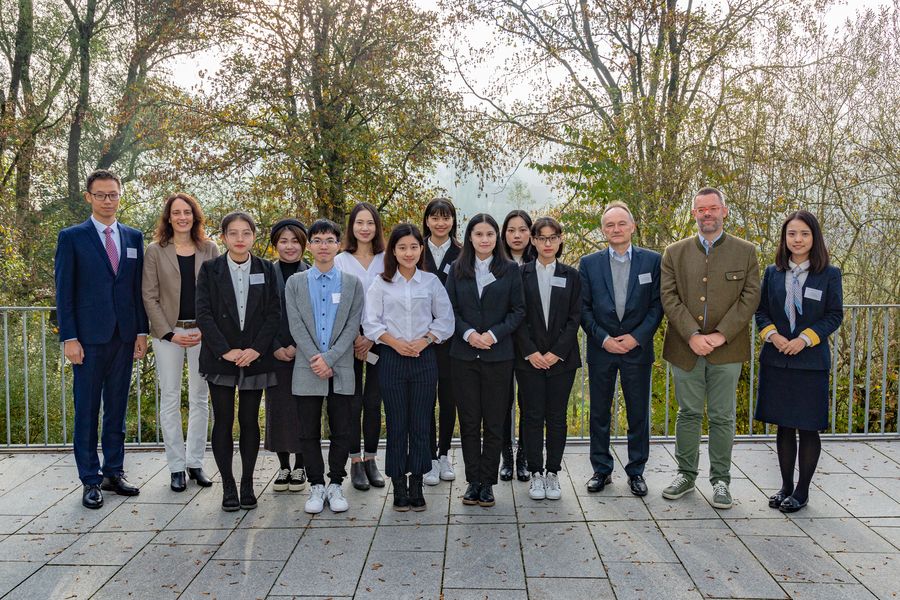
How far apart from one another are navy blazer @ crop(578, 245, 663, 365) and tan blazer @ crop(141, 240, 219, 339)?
94.3 inches

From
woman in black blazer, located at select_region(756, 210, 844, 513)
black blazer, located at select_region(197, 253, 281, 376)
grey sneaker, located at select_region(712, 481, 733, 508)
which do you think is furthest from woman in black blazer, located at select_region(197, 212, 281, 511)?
woman in black blazer, located at select_region(756, 210, 844, 513)

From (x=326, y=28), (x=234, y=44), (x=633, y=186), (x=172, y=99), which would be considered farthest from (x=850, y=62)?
(x=172, y=99)

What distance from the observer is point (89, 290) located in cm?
421

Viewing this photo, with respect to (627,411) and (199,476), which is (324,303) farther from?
(627,411)

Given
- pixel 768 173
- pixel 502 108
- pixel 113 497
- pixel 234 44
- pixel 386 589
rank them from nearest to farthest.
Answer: pixel 386 589 < pixel 113 497 < pixel 768 173 < pixel 234 44 < pixel 502 108

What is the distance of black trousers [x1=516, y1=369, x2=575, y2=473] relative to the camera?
421 cm

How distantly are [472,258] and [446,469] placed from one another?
1.46 metres

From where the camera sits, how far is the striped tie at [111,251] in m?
4.30

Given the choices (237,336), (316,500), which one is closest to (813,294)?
(316,500)

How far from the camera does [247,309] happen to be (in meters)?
4.08

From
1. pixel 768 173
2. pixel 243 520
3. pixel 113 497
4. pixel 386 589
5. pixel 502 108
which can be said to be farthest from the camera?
pixel 502 108

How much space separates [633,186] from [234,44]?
21.1 ft


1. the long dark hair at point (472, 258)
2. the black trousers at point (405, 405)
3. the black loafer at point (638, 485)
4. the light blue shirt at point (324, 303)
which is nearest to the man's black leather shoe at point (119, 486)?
the light blue shirt at point (324, 303)

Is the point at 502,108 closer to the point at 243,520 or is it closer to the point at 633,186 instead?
the point at 633,186
